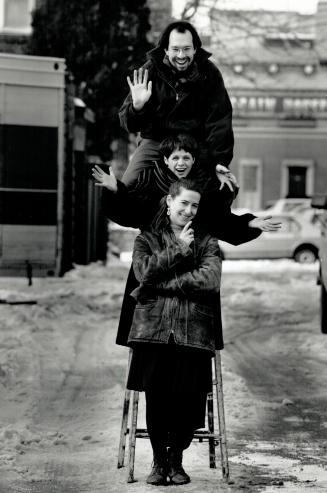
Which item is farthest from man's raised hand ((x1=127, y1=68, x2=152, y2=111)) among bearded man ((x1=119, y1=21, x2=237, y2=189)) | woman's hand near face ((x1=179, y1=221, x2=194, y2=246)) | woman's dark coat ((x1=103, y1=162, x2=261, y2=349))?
woman's hand near face ((x1=179, y1=221, x2=194, y2=246))

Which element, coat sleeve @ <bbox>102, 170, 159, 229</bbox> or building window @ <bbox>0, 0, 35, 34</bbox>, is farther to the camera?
building window @ <bbox>0, 0, 35, 34</bbox>

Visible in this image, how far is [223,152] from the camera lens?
20.5 ft

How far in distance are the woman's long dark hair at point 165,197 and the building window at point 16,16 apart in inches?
983

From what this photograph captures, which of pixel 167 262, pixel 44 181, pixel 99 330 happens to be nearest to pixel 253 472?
pixel 167 262

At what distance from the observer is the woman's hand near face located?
5.98m

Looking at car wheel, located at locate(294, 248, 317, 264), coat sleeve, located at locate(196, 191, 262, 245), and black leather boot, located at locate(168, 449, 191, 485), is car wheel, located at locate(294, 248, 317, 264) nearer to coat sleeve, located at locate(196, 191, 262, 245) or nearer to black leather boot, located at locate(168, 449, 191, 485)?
coat sleeve, located at locate(196, 191, 262, 245)

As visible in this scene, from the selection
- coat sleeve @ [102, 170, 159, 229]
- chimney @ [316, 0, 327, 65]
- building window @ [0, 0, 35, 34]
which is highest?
chimney @ [316, 0, 327, 65]

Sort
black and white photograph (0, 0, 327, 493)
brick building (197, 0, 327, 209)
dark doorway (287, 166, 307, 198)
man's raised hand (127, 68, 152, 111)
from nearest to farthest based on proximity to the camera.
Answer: black and white photograph (0, 0, 327, 493) < man's raised hand (127, 68, 152, 111) < dark doorway (287, 166, 307, 198) < brick building (197, 0, 327, 209)

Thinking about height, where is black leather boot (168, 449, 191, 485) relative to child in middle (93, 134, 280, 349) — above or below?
below

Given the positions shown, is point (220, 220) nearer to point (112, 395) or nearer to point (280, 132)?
point (112, 395)

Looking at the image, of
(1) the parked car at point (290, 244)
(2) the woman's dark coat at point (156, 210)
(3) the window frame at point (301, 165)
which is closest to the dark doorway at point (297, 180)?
(3) the window frame at point (301, 165)

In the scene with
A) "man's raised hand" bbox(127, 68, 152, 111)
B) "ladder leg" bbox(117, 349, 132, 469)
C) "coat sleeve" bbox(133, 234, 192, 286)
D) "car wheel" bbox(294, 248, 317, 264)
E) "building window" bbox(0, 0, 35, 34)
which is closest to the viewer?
"coat sleeve" bbox(133, 234, 192, 286)

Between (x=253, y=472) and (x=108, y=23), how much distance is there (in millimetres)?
20436

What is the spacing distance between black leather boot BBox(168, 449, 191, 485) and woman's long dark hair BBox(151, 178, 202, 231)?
Result: 1198 millimetres
